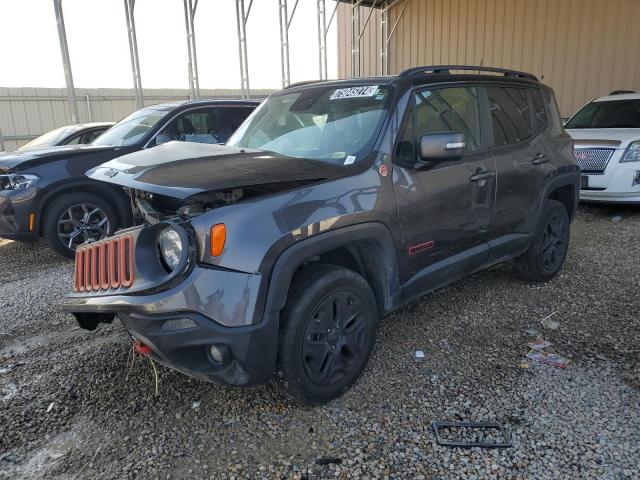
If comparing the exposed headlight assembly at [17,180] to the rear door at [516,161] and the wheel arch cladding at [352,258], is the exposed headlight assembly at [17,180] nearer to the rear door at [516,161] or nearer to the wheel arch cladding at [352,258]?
the wheel arch cladding at [352,258]

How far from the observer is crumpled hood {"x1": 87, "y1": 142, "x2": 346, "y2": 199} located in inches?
93.2

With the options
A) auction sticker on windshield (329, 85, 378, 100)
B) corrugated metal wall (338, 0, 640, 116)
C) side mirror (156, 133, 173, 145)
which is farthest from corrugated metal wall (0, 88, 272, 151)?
auction sticker on windshield (329, 85, 378, 100)

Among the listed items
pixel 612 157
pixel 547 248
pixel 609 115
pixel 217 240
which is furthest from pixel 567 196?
pixel 609 115

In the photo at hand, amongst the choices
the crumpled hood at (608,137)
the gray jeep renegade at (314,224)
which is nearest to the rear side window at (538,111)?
the gray jeep renegade at (314,224)

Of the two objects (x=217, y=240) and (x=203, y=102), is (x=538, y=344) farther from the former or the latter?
(x=203, y=102)

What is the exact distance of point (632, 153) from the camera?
715cm

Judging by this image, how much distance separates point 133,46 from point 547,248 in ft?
36.7

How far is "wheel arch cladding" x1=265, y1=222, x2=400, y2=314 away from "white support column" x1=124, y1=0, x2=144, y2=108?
1122 centimetres

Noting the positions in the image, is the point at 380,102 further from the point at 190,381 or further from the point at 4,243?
the point at 4,243

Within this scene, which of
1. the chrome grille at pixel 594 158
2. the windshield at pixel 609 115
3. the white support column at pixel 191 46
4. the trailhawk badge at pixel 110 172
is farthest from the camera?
the white support column at pixel 191 46

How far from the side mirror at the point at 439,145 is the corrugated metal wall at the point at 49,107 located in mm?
11484

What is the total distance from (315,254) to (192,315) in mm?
690

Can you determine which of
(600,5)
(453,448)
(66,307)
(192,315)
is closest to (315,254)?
(192,315)

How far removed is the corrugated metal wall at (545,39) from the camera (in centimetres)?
1210
